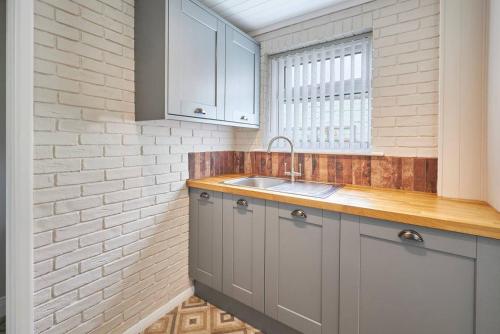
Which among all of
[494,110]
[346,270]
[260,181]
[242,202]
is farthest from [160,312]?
[494,110]

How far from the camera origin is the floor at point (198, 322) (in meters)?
1.72

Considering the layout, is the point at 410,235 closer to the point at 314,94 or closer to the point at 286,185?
the point at 286,185

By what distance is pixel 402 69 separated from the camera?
171 centimetres

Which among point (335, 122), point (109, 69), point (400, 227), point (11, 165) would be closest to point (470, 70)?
point (335, 122)

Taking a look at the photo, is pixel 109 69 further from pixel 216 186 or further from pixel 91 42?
pixel 216 186

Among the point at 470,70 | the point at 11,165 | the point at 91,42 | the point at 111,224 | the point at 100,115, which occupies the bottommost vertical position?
the point at 111,224

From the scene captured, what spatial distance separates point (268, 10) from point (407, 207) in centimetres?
182

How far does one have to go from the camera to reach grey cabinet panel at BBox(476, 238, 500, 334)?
98cm

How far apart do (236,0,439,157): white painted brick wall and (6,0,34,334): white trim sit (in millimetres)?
2006

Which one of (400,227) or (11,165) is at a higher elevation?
(11,165)

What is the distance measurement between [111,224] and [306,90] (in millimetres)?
1859

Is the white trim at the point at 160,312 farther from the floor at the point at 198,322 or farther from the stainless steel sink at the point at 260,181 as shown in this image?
the stainless steel sink at the point at 260,181

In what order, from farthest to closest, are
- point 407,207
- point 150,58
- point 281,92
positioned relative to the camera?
point 281,92 → point 150,58 → point 407,207

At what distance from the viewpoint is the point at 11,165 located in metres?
1.15
